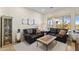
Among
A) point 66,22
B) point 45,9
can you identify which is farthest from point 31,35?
point 66,22

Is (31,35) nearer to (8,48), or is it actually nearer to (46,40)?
(46,40)

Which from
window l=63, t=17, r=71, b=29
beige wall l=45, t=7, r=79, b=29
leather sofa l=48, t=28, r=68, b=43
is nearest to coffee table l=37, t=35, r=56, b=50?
leather sofa l=48, t=28, r=68, b=43

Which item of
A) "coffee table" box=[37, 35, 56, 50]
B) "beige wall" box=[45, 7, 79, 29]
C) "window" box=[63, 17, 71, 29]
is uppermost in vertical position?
"beige wall" box=[45, 7, 79, 29]

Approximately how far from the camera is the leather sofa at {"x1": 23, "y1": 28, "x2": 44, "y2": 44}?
2441 mm

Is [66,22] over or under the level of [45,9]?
under

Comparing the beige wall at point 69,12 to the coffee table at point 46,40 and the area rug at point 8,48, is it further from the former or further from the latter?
the area rug at point 8,48

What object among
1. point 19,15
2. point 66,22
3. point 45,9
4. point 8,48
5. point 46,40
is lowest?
point 8,48

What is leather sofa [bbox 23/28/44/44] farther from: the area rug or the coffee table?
the area rug

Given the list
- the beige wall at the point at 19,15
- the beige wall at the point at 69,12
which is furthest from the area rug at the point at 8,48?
the beige wall at the point at 69,12

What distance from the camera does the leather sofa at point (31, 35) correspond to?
2441 millimetres

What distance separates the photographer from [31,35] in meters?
2.46
